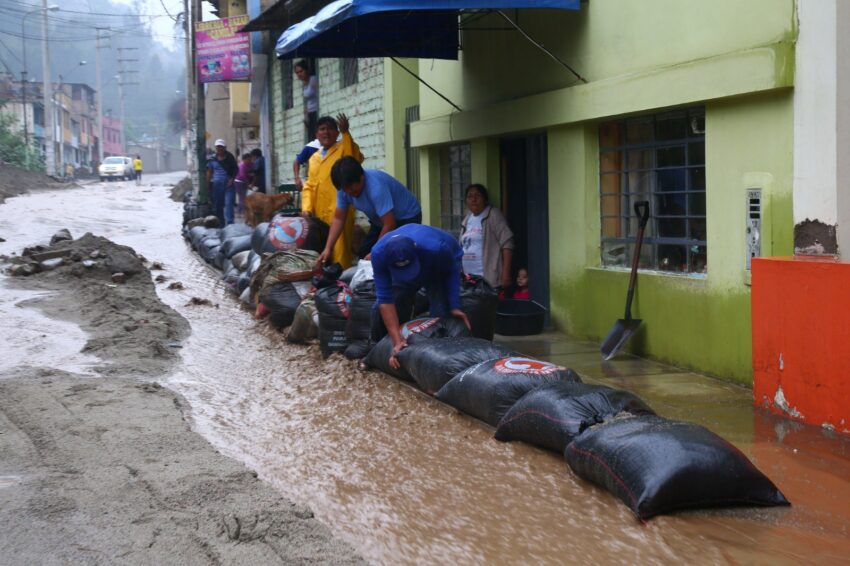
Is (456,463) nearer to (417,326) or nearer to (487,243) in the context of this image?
(417,326)

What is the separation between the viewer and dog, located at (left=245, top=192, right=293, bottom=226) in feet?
49.0

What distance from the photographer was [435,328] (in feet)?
22.7

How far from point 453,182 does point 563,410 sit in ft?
24.7

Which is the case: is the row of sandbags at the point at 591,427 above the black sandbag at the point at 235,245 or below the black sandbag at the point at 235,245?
below

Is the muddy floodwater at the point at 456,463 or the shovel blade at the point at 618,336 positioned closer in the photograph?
the muddy floodwater at the point at 456,463

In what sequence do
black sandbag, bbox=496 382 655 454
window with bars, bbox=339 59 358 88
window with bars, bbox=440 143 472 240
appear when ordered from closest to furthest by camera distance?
black sandbag, bbox=496 382 655 454, window with bars, bbox=440 143 472 240, window with bars, bbox=339 59 358 88

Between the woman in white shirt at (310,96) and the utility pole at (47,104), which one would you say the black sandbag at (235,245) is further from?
the utility pole at (47,104)

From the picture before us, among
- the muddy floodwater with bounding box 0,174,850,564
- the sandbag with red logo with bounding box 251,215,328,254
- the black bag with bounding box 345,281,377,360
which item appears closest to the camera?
the muddy floodwater with bounding box 0,174,850,564

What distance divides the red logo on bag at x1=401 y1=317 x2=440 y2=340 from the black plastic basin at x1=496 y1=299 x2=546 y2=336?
2140 mm

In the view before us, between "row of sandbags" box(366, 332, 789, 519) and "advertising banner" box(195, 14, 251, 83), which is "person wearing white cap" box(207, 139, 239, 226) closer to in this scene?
"advertising banner" box(195, 14, 251, 83)

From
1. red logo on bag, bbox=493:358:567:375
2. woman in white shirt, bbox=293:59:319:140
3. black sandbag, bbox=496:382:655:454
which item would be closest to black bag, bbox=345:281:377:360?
red logo on bag, bbox=493:358:567:375

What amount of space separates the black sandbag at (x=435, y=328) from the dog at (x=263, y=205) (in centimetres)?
819

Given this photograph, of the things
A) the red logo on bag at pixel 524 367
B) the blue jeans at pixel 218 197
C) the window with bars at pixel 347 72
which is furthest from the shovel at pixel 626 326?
the blue jeans at pixel 218 197

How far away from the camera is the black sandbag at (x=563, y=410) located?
4.88m
